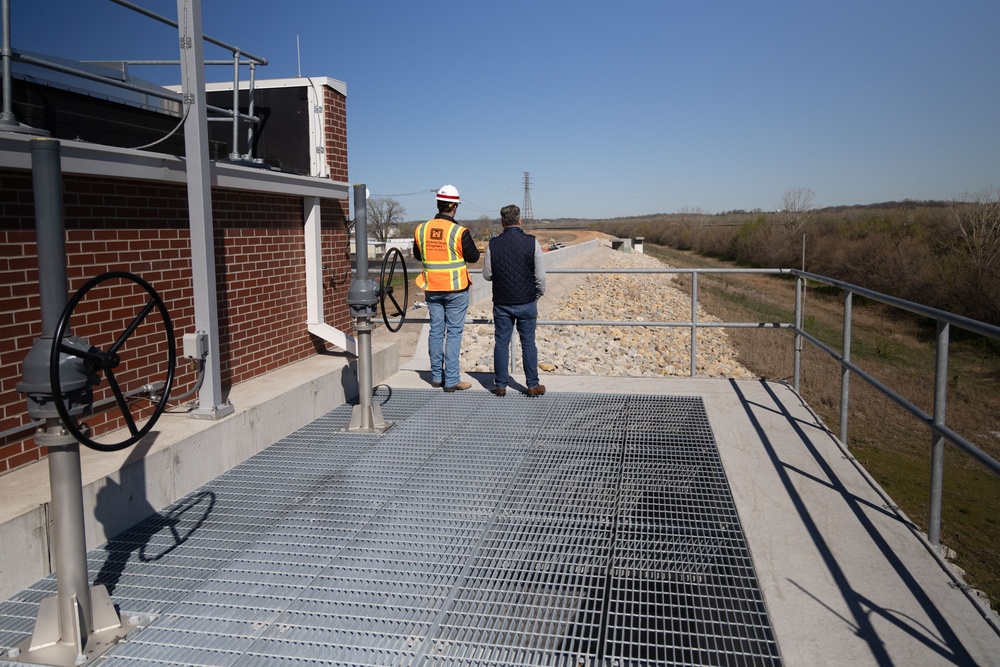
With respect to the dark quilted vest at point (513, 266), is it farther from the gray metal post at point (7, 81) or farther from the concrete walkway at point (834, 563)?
the gray metal post at point (7, 81)

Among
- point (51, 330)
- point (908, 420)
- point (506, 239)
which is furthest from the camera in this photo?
point (908, 420)

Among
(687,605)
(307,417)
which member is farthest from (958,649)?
(307,417)

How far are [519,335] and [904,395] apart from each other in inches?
513

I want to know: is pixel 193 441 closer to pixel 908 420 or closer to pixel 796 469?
pixel 796 469

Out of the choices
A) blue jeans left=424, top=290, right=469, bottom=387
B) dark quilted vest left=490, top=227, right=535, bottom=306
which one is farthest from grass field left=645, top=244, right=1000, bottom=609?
Result: blue jeans left=424, top=290, right=469, bottom=387

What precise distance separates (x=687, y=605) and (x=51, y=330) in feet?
8.88

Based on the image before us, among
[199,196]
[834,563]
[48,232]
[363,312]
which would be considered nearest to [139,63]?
[199,196]

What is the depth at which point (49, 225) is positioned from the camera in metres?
2.76

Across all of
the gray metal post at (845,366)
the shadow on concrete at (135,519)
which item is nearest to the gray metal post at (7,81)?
the shadow on concrete at (135,519)

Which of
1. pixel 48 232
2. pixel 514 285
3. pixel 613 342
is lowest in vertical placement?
pixel 613 342

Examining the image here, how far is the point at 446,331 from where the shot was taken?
7.65 m

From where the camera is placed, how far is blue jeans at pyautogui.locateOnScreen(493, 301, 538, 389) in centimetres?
726

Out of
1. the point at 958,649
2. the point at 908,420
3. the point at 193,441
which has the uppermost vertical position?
the point at 193,441

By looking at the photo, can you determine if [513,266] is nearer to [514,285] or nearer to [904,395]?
[514,285]
